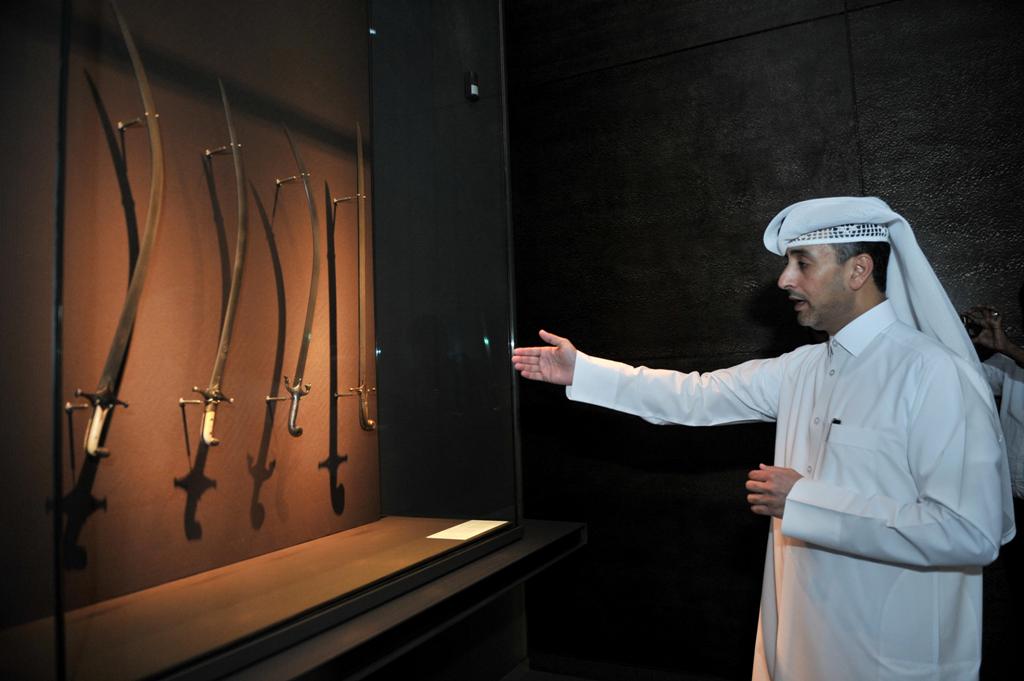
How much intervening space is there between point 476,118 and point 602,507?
1704mm

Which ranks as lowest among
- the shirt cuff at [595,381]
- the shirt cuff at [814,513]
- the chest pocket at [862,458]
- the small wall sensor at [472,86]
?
the shirt cuff at [814,513]

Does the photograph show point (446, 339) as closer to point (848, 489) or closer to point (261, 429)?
point (261, 429)

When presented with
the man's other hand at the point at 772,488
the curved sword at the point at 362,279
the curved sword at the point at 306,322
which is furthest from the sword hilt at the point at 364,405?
the man's other hand at the point at 772,488

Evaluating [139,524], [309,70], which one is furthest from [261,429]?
[309,70]

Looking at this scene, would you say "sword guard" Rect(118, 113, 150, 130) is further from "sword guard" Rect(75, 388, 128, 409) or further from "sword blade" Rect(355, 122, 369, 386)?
"sword blade" Rect(355, 122, 369, 386)

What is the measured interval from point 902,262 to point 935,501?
58 cm

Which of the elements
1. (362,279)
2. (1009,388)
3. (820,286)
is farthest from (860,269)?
(362,279)

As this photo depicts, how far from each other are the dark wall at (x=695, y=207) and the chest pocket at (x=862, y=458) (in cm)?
122

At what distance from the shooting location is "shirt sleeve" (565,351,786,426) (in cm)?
207

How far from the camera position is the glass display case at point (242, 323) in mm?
1114

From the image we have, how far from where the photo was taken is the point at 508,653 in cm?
320

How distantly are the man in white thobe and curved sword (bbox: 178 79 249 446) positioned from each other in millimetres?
1175

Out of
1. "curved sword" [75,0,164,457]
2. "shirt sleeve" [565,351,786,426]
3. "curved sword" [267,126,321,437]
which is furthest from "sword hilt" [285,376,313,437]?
"shirt sleeve" [565,351,786,426]

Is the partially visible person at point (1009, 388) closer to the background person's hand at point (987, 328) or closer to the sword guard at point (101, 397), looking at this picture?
the background person's hand at point (987, 328)
